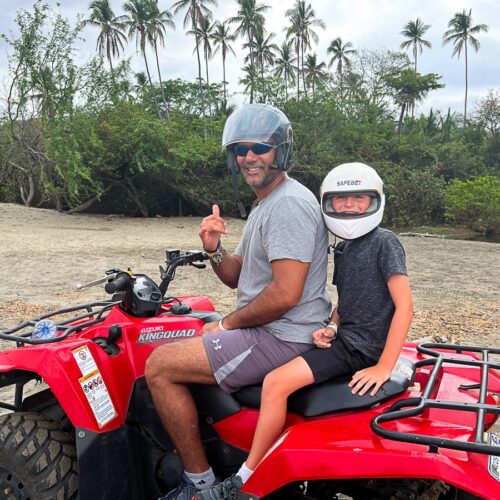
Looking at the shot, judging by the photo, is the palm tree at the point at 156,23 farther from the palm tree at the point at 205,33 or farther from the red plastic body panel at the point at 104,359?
the red plastic body panel at the point at 104,359

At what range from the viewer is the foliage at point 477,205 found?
77.5ft

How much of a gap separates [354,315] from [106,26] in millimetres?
48013

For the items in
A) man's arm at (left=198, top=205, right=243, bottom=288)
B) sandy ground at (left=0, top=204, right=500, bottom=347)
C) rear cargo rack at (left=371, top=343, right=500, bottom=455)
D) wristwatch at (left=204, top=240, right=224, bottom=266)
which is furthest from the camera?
sandy ground at (left=0, top=204, right=500, bottom=347)

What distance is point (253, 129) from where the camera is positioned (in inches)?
95.0

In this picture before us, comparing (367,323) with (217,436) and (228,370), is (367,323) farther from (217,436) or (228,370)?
(217,436)

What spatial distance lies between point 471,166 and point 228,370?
37710mm

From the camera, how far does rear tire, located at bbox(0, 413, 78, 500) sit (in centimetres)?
233

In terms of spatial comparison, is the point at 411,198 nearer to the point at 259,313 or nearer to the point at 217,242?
the point at 217,242

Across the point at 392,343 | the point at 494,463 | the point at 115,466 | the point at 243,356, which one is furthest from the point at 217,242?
the point at 494,463

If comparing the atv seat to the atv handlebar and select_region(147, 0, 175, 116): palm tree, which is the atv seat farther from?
select_region(147, 0, 175, 116): palm tree

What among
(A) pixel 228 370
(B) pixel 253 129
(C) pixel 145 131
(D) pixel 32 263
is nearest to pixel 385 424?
(A) pixel 228 370

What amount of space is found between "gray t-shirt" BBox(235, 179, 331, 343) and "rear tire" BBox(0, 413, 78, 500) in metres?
1.01

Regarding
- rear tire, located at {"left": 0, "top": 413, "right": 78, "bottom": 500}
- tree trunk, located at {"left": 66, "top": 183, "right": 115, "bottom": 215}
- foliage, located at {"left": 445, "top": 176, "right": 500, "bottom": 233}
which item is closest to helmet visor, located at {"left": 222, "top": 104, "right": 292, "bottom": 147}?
rear tire, located at {"left": 0, "top": 413, "right": 78, "bottom": 500}

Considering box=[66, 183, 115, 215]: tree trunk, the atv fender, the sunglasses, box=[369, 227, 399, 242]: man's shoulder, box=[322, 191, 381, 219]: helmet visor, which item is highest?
the sunglasses
